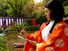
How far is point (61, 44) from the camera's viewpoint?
3098 millimetres

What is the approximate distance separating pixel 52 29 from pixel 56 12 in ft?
0.62

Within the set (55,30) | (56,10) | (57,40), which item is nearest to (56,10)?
(56,10)

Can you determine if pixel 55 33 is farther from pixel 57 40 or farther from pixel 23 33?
pixel 23 33

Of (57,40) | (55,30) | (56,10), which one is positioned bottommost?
(57,40)

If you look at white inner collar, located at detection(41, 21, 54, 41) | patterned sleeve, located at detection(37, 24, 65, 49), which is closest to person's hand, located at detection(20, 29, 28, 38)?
white inner collar, located at detection(41, 21, 54, 41)

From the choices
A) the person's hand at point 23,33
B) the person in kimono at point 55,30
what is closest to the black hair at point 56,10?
the person in kimono at point 55,30

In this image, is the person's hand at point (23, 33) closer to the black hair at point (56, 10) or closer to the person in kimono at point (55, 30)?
the person in kimono at point (55, 30)

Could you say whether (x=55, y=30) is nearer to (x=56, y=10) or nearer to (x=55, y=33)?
(x=55, y=33)

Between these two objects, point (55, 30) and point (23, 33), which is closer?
point (55, 30)

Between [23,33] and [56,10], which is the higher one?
[56,10]

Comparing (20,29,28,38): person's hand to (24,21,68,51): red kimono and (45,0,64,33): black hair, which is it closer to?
(24,21,68,51): red kimono

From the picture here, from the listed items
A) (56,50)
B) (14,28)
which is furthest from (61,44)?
(14,28)

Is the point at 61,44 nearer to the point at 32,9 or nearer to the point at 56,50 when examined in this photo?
the point at 56,50

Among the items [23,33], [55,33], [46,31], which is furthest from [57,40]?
[23,33]
